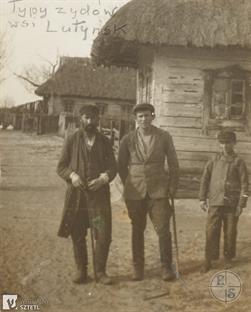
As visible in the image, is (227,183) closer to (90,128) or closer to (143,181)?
(143,181)

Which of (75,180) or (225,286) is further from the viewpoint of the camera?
(225,286)

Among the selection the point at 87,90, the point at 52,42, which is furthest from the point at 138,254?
the point at 87,90

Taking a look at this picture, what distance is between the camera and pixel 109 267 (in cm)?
333

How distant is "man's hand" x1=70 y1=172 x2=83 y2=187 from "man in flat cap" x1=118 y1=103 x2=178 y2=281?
0.29 metres

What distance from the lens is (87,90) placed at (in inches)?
435

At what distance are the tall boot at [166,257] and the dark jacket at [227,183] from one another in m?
0.38

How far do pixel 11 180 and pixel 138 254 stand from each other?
6.51 feet

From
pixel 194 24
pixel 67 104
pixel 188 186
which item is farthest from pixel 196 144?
pixel 67 104

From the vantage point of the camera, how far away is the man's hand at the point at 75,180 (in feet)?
9.95

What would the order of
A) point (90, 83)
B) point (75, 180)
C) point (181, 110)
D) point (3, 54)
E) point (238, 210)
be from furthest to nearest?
point (90, 83)
point (181, 110)
point (3, 54)
point (238, 210)
point (75, 180)

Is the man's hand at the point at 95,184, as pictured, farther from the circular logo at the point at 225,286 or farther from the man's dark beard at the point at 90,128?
the circular logo at the point at 225,286

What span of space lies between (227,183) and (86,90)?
794 centimetres

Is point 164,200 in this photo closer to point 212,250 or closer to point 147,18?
point 212,250
